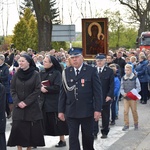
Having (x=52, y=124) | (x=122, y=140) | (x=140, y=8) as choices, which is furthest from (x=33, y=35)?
(x=52, y=124)

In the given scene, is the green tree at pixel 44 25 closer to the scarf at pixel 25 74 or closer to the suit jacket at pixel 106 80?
the suit jacket at pixel 106 80

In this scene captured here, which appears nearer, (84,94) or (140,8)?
(84,94)

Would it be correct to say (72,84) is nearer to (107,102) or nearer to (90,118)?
(90,118)

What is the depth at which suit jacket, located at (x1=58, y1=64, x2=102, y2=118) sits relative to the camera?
6.91 meters

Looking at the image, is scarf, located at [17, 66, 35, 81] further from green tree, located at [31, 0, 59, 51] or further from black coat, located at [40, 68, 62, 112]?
green tree, located at [31, 0, 59, 51]

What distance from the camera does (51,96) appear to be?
834 cm

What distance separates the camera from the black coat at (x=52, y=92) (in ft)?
27.2

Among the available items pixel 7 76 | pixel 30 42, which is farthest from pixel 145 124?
pixel 30 42

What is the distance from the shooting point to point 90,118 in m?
7.04

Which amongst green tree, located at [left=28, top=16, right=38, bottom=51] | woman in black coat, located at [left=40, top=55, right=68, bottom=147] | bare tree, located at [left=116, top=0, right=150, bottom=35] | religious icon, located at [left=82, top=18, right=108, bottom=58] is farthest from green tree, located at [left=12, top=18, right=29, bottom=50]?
woman in black coat, located at [left=40, top=55, right=68, bottom=147]

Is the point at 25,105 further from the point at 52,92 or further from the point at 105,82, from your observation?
the point at 105,82

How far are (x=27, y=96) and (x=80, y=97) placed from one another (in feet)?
3.45

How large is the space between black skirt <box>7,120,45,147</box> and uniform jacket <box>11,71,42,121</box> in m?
0.14

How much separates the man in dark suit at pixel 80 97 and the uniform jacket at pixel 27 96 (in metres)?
0.67
